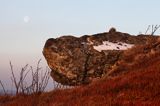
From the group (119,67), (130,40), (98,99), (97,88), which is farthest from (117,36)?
(98,99)

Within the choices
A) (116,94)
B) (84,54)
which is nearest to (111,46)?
(84,54)

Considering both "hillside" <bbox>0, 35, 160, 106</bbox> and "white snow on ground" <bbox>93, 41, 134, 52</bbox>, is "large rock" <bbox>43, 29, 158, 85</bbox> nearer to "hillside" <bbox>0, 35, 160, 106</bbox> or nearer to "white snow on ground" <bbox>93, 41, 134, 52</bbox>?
"white snow on ground" <bbox>93, 41, 134, 52</bbox>

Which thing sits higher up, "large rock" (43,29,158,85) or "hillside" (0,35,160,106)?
"hillside" (0,35,160,106)

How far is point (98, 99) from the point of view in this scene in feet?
41.2

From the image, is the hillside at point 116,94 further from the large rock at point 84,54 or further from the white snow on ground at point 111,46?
the white snow on ground at point 111,46

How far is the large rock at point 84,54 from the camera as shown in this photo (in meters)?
25.3

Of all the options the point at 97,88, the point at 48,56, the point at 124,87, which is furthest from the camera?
the point at 48,56

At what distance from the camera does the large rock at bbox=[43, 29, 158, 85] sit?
25266 millimetres

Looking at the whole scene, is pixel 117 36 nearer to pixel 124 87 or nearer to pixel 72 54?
pixel 72 54

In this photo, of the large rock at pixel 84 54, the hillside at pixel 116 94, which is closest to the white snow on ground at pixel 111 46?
the large rock at pixel 84 54

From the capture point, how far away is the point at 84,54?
84.8 feet

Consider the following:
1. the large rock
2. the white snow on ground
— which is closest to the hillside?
the large rock

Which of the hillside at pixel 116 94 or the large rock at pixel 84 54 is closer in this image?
the hillside at pixel 116 94

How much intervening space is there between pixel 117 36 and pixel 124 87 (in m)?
15.2
